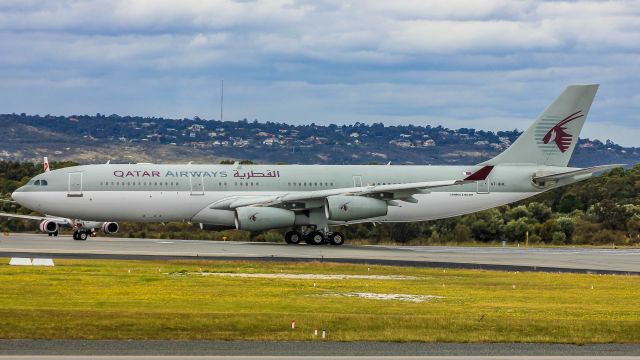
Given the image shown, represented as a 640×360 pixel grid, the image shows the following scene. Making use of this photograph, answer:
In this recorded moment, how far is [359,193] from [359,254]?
510 cm

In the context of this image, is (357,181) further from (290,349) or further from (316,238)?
(290,349)

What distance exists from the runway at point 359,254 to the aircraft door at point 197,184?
8.43ft

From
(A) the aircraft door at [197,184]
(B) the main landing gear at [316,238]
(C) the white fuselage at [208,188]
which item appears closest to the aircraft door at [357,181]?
(C) the white fuselage at [208,188]

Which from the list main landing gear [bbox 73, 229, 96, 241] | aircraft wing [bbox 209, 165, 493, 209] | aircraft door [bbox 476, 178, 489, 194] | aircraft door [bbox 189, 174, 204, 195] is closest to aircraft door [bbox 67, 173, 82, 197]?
main landing gear [bbox 73, 229, 96, 241]

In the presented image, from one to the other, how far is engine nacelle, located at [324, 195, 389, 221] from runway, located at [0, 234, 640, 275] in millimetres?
1502

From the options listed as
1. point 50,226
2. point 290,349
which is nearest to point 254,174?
point 50,226

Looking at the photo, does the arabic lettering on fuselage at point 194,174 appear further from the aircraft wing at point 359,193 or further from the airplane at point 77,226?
the airplane at point 77,226

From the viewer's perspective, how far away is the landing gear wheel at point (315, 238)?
178 feet

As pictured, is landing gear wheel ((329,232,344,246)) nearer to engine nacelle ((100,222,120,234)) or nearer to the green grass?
engine nacelle ((100,222,120,234))

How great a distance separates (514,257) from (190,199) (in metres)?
15.4

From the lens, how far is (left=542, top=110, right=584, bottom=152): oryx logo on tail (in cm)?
5791

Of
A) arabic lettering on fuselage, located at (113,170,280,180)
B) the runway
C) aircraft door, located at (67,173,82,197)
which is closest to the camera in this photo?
the runway

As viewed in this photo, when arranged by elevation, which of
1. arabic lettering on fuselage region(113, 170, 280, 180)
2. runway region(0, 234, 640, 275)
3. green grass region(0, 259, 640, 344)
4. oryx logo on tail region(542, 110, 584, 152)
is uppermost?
oryx logo on tail region(542, 110, 584, 152)

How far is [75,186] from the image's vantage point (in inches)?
2104
